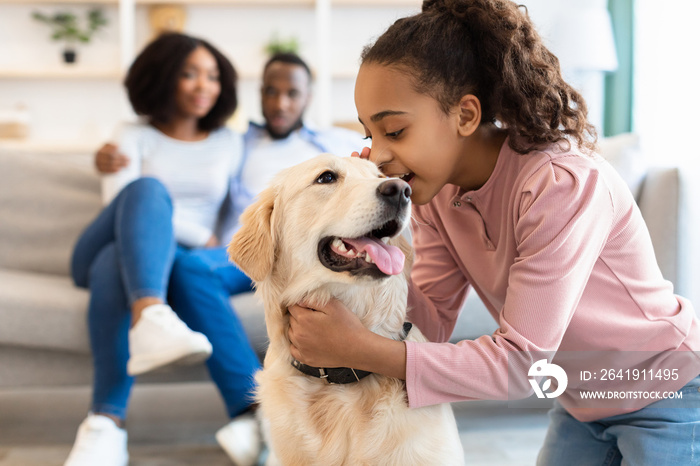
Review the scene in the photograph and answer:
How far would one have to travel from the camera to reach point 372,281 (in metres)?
→ 1.12

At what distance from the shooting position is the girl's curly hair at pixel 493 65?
1207 mm

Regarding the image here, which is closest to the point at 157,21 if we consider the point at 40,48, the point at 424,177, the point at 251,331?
the point at 40,48

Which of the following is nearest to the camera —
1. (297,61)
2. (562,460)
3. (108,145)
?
(562,460)

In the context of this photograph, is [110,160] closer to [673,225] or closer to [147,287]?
[147,287]

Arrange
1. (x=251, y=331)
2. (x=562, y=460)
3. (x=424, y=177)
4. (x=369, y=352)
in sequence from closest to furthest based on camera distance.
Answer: (x=369, y=352), (x=424, y=177), (x=562, y=460), (x=251, y=331)

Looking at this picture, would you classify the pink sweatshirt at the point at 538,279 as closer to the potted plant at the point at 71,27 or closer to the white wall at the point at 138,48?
the white wall at the point at 138,48

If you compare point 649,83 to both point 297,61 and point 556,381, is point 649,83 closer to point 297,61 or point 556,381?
point 297,61

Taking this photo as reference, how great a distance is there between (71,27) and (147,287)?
12.3 ft

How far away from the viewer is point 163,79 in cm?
289

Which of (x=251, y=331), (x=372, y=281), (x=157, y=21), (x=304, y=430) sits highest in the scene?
(x=157, y=21)

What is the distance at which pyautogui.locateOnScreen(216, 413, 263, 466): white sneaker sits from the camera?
1959 mm

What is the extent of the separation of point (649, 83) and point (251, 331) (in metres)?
2.97

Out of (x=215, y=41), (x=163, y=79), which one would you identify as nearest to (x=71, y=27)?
(x=215, y=41)

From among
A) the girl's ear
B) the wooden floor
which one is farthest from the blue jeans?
the wooden floor
